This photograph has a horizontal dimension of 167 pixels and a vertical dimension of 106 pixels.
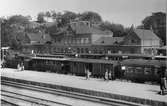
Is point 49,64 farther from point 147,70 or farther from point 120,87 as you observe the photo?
point 120,87

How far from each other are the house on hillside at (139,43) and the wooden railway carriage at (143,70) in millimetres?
22072

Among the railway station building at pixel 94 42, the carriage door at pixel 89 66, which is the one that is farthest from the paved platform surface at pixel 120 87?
the railway station building at pixel 94 42

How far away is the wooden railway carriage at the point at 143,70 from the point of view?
2430 centimetres

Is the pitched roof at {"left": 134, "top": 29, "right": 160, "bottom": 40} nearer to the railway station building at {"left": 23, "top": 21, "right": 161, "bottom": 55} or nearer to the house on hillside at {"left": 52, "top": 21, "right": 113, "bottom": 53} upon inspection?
the railway station building at {"left": 23, "top": 21, "right": 161, "bottom": 55}

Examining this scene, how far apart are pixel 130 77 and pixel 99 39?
31.8 metres

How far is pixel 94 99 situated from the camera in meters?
16.9

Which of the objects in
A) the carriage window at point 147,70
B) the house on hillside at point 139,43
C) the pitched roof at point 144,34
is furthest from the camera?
the pitched roof at point 144,34

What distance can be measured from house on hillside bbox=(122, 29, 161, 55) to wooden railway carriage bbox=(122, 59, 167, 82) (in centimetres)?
2207

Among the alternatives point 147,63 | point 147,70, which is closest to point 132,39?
point 147,63

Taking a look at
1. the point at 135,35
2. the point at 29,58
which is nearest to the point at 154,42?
the point at 135,35

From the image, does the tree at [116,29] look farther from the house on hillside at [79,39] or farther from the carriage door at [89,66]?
the carriage door at [89,66]

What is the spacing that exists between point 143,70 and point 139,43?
23.9 meters

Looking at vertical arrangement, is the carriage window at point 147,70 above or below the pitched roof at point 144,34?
below

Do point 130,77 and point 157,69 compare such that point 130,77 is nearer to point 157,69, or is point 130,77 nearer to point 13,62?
point 157,69
